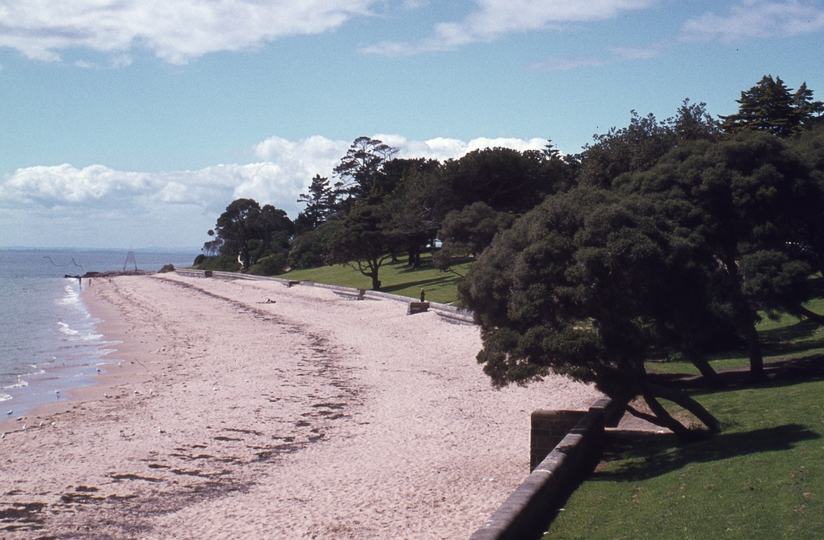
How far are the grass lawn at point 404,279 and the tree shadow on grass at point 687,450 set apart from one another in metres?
23.9

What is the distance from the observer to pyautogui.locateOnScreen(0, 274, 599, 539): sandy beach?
9578mm

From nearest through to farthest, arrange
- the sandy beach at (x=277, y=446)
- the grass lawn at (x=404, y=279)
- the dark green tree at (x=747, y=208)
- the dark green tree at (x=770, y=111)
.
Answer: the sandy beach at (x=277, y=446)
the dark green tree at (x=747, y=208)
the dark green tree at (x=770, y=111)
the grass lawn at (x=404, y=279)

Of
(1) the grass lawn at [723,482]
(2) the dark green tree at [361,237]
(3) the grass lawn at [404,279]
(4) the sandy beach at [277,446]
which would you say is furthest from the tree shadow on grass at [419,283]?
(1) the grass lawn at [723,482]

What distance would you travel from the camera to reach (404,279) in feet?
167

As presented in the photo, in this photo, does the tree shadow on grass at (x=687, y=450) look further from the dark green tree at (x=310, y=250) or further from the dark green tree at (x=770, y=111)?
the dark green tree at (x=310, y=250)

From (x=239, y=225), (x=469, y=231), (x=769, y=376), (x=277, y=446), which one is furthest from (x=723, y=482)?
(x=239, y=225)

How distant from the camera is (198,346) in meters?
27.2

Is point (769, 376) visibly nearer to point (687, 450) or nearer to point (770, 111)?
point (687, 450)

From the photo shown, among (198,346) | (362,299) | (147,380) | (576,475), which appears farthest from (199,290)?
(576,475)

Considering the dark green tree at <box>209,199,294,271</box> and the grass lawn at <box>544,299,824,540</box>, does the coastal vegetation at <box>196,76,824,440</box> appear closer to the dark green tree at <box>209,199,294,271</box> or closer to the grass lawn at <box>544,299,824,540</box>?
the grass lawn at <box>544,299,824,540</box>

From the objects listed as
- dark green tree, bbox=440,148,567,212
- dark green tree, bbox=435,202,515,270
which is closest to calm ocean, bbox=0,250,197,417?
dark green tree, bbox=435,202,515,270

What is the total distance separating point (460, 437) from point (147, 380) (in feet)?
36.3

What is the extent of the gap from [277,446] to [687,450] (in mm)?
7514

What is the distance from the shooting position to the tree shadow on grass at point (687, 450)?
8.80 m
